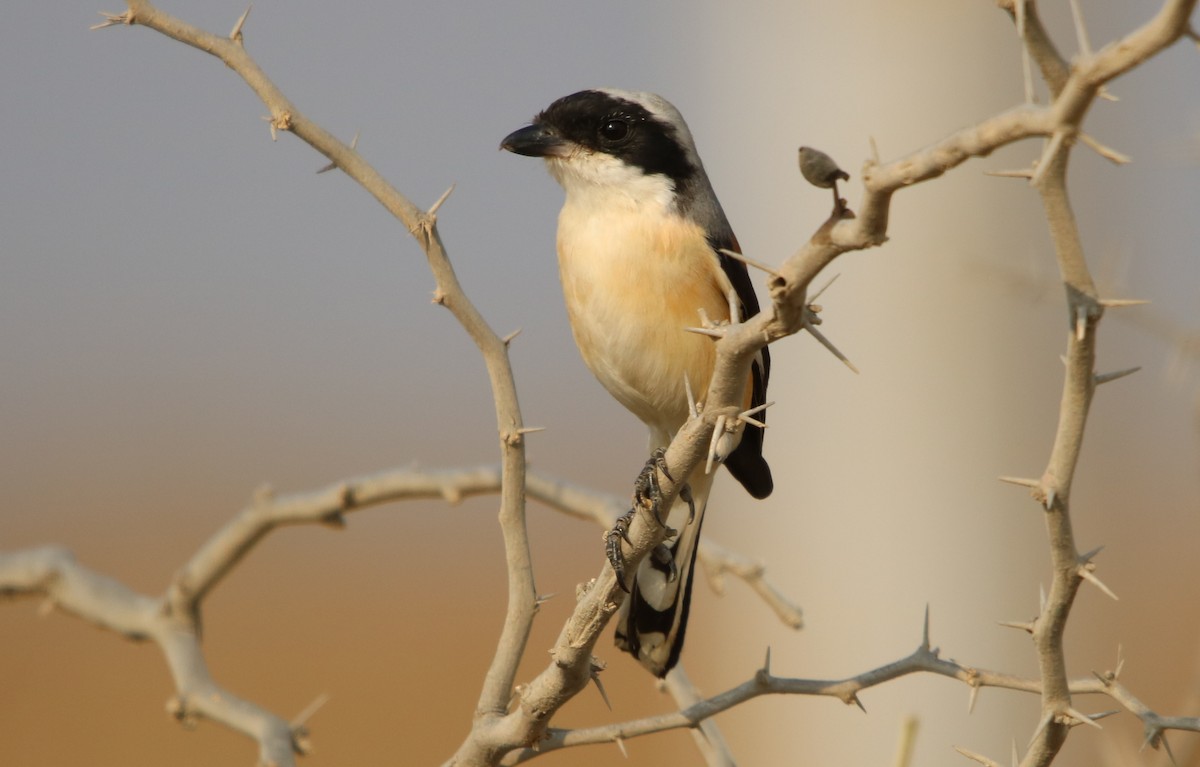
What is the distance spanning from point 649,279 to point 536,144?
0.56m

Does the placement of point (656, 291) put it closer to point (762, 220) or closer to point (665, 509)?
point (665, 509)

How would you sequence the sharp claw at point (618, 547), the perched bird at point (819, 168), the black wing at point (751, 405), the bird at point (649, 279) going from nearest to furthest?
the perched bird at point (819, 168), the sharp claw at point (618, 547), the bird at point (649, 279), the black wing at point (751, 405)

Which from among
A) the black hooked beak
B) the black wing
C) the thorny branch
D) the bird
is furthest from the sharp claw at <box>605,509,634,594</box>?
the black hooked beak

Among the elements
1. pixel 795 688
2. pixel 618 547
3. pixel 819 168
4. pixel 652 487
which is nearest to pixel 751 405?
pixel 652 487

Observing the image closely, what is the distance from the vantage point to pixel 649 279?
111 inches

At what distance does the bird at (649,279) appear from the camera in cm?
281

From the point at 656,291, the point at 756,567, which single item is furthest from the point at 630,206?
the point at 756,567

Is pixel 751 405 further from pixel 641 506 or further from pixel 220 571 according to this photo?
pixel 220 571

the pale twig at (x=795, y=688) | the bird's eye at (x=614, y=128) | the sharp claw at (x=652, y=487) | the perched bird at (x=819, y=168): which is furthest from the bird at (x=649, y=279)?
the perched bird at (x=819, y=168)

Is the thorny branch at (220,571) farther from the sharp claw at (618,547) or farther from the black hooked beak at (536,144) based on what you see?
the black hooked beak at (536,144)

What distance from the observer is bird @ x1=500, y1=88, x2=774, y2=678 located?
281 cm

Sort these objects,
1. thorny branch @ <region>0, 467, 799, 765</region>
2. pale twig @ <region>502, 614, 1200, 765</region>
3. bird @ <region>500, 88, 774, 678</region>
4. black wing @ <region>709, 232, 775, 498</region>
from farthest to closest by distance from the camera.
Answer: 1. black wing @ <region>709, 232, 775, 498</region>
2. bird @ <region>500, 88, 774, 678</region>
3. thorny branch @ <region>0, 467, 799, 765</region>
4. pale twig @ <region>502, 614, 1200, 765</region>

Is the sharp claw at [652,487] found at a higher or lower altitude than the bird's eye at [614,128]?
lower

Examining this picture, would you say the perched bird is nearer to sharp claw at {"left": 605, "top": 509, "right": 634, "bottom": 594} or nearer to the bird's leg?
the bird's leg
